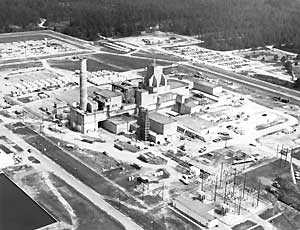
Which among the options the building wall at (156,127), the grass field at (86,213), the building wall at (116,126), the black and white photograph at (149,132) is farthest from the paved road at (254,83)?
the grass field at (86,213)

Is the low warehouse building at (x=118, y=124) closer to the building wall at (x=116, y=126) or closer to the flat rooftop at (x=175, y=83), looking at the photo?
the building wall at (x=116, y=126)

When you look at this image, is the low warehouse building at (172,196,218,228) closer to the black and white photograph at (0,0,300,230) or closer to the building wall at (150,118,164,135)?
the black and white photograph at (0,0,300,230)

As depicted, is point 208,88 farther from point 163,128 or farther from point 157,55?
point 157,55

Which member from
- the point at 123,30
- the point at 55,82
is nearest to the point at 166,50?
the point at 123,30

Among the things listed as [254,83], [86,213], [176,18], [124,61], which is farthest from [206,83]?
[176,18]

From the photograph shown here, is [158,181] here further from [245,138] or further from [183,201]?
[245,138]

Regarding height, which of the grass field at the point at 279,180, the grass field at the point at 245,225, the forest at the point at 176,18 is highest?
the forest at the point at 176,18

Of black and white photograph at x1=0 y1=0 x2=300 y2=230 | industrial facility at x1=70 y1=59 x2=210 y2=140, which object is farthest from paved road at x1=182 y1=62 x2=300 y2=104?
industrial facility at x1=70 y1=59 x2=210 y2=140

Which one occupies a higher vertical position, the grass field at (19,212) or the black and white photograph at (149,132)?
the black and white photograph at (149,132)
